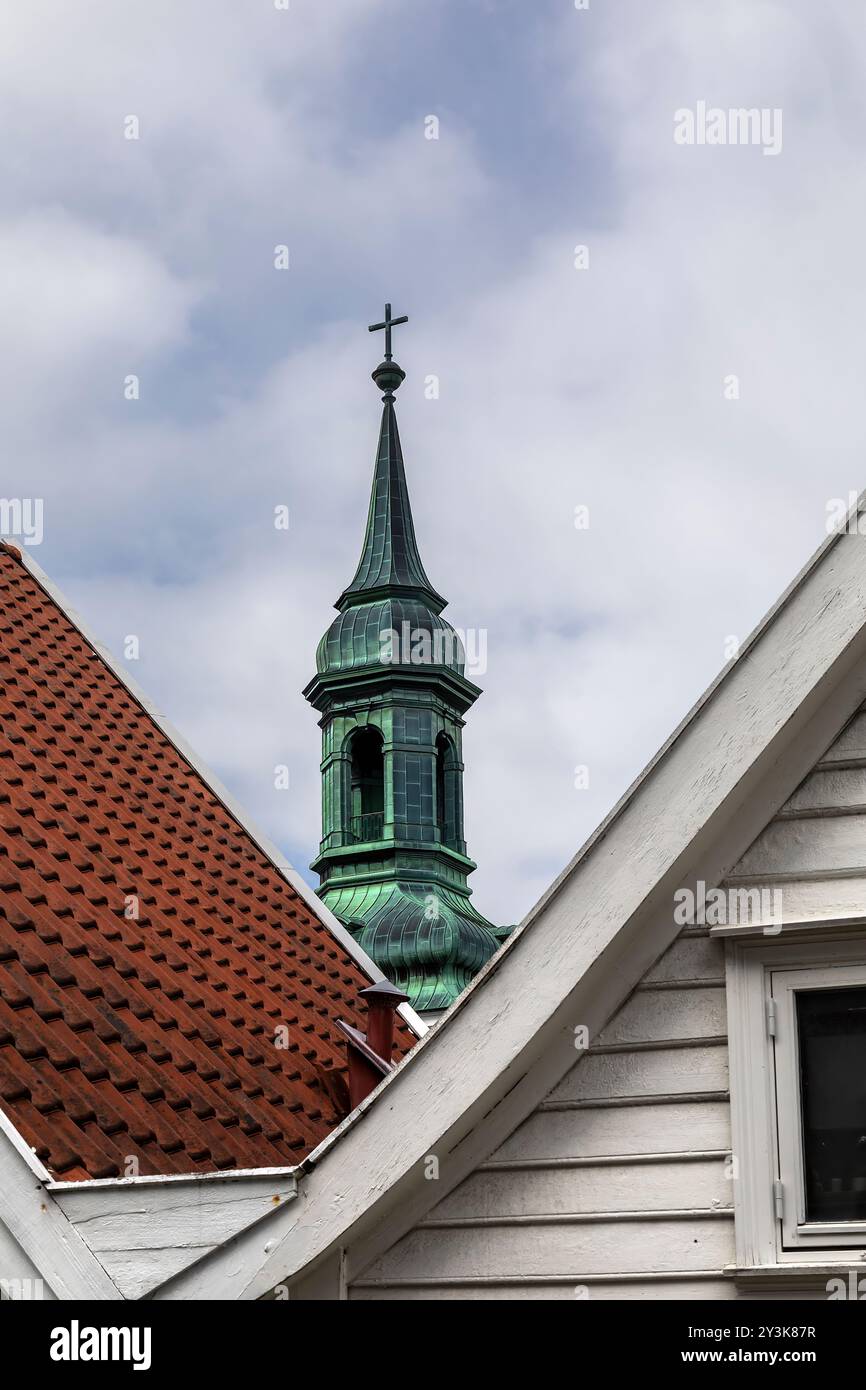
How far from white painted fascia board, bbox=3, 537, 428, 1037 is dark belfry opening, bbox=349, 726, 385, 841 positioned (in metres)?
28.0

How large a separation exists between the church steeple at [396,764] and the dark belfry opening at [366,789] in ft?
0.11

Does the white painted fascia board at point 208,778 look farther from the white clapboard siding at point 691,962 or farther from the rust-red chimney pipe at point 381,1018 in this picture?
the white clapboard siding at point 691,962

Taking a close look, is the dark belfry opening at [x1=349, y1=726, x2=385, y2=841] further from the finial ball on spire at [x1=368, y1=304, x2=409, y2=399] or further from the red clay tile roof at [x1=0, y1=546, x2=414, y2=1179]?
the red clay tile roof at [x1=0, y1=546, x2=414, y2=1179]

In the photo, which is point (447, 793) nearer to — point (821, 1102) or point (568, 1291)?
point (568, 1291)

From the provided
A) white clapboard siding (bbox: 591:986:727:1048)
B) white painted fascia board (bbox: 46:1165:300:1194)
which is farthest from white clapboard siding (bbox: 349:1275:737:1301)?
white clapboard siding (bbox: 591:986:727:1048)

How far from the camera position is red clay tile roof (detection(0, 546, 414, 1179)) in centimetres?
688

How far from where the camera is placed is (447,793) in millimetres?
39625

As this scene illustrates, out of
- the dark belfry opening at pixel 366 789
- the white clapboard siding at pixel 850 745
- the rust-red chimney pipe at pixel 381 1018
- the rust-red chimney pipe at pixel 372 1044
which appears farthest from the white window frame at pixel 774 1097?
the dark belfry opening at pixel 366 789

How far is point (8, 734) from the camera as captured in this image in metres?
9.23

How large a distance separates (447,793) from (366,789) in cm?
206

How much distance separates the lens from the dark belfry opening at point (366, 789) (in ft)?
130
